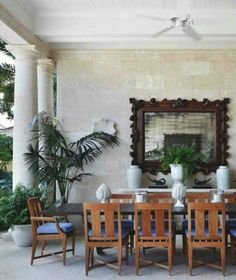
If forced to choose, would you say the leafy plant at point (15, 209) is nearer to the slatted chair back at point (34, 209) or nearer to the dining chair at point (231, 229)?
the slatted chair back at point (34, 209)

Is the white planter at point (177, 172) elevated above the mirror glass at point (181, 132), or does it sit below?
below

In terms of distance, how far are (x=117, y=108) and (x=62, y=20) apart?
6.17 feet

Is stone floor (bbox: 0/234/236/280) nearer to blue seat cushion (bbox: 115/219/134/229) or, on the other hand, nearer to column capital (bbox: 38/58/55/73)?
blue seat cushion (bbox: 115/219/134/229)

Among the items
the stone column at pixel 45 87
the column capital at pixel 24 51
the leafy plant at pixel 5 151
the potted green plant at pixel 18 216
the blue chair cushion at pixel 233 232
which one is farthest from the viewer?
the leafy plant at pixel 5 151

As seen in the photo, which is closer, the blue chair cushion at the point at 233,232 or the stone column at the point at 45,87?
the blue chair cushion at the point at 233,232

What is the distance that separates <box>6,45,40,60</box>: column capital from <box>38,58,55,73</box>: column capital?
79 cm

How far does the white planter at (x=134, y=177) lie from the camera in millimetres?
6867

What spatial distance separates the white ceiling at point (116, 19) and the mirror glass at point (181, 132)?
4.67ft

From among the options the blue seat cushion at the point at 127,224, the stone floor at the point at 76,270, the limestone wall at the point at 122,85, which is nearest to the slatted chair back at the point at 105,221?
the stone floor at the point at 76,270

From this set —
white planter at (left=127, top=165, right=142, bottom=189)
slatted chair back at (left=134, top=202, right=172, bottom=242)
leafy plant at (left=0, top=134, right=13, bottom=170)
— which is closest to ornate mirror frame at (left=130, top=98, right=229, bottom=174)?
white planter at (left=127, top=165, right=142, bottom=189)

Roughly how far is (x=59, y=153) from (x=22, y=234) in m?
1.78

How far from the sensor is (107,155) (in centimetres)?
724

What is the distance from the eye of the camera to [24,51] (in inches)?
248

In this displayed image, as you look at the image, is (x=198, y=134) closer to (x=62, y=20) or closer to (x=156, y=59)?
(x=156, y=59)
